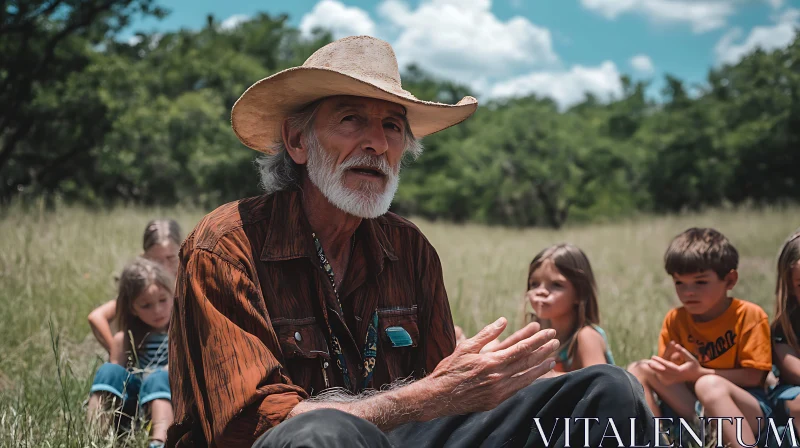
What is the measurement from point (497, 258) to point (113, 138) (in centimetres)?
1095

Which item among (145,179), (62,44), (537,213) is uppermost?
(62,44)

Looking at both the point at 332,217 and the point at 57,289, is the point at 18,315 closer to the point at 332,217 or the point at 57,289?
the point at 57,289

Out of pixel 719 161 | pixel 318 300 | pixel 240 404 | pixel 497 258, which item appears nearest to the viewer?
pixel 240 404

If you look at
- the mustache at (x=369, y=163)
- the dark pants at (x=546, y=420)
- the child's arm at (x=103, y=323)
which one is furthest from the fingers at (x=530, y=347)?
the child's arm at (x=103, y=323)

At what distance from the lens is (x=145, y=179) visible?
2389 cm

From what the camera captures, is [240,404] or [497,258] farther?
[497,258]

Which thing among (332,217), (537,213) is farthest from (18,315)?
(537,213)

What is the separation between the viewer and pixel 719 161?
28.7m

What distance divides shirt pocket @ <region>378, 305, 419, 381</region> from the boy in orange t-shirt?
1.58 meters

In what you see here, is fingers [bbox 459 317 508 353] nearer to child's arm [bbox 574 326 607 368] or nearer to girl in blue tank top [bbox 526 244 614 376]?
child's arm [bbox 574 326 607 368]

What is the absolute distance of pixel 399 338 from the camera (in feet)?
8.35

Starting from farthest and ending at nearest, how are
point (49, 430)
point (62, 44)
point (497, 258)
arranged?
point (62, 44) < point (497, 258) < point (49, 430)

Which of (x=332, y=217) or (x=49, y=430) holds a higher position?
(x=332, y=217)

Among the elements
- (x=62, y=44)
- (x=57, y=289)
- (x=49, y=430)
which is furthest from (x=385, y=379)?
(x=62, y=44)
